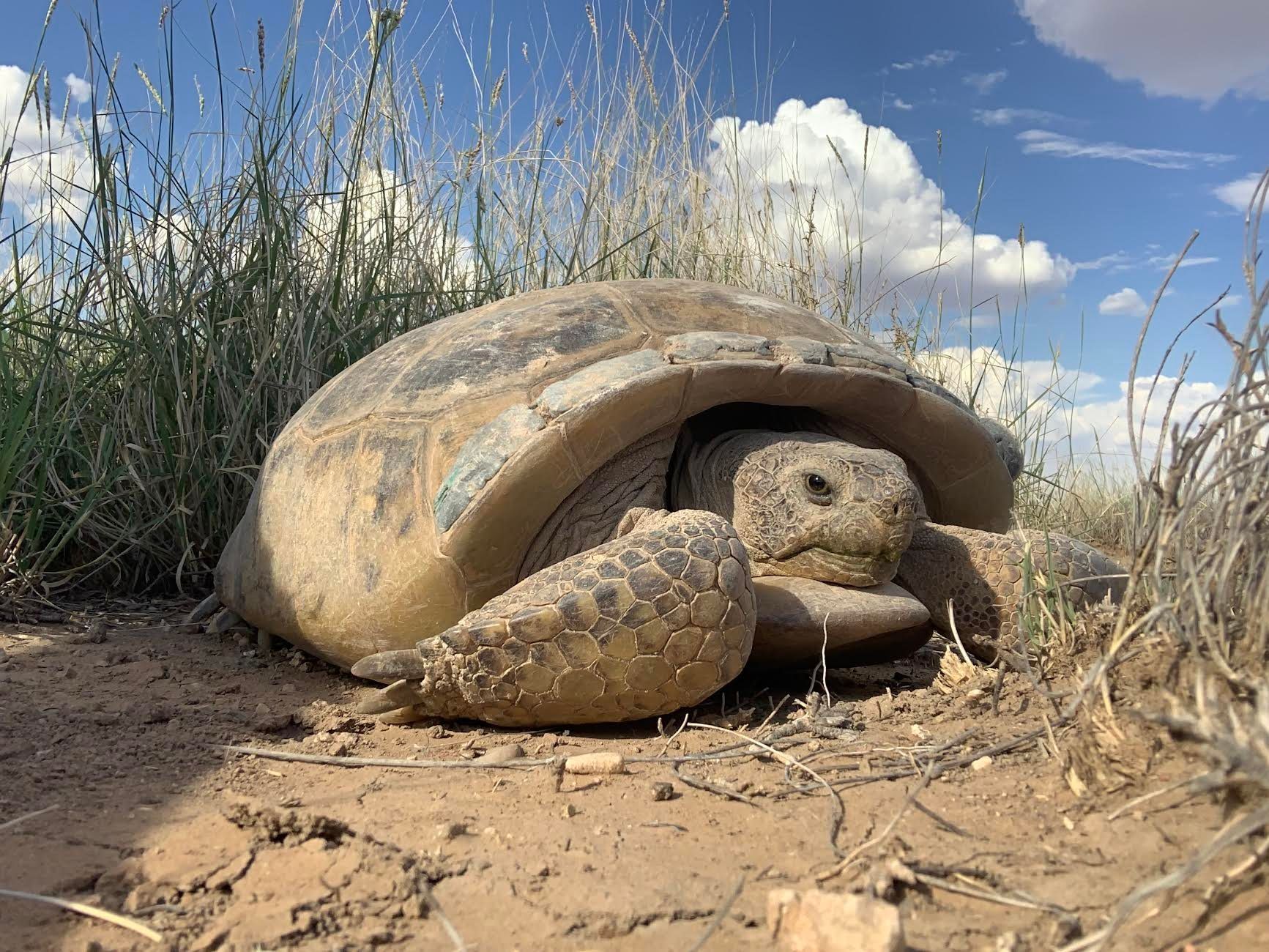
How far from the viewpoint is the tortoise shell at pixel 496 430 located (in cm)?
246

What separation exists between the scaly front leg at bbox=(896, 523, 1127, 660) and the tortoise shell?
1.25 ft

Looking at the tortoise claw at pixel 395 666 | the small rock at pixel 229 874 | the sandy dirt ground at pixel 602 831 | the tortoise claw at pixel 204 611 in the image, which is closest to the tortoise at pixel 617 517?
the tortoise claw at pixel 395 666

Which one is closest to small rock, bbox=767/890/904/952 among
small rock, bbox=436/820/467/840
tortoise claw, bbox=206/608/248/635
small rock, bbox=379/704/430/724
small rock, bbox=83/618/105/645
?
small rock, bbox=436/820/467/840

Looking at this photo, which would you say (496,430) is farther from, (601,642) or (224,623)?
A: (224,623)

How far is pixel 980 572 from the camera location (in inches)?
110

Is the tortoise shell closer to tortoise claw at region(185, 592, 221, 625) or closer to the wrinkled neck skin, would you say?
the wrinkled neck skin

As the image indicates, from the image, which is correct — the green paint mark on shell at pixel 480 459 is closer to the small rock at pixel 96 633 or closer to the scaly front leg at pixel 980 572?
the scaly front leg at pixel 980 572

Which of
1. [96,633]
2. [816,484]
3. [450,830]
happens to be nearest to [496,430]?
[816,484]

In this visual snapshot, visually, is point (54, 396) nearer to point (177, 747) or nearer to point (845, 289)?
point (177, 747)

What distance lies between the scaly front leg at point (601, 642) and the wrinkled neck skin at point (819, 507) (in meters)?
0.37

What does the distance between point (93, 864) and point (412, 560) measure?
3.65ft

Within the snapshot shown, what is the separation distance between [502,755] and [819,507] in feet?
3.35

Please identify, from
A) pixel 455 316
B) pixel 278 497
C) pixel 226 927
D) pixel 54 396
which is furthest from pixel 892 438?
pixel 54 396

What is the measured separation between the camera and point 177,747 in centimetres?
215
